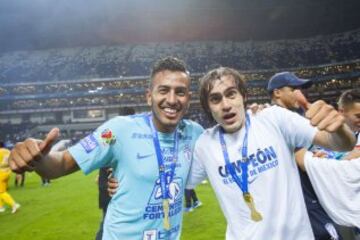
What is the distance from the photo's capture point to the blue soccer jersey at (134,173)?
2.70 m

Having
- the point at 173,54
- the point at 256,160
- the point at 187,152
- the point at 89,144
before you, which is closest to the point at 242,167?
the point at 256,160

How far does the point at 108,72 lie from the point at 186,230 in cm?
6659

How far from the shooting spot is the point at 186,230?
793 cm

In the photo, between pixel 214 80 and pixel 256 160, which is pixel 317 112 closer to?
pixel 256 160

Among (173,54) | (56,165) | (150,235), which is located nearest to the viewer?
(56,165)

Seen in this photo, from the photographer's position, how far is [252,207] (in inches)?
100.0

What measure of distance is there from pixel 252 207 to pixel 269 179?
23cm

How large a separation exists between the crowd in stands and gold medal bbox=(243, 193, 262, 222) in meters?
63.7

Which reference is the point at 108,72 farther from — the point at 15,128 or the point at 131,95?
the point at 15,128

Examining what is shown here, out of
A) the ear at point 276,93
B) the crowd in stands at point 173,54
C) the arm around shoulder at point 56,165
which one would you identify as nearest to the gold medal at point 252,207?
the arm around shoulder at point 56,165

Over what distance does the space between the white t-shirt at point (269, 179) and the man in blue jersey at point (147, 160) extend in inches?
13.6

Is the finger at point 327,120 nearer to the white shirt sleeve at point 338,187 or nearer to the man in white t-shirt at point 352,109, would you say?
the white shirt sleeve at point 338,187

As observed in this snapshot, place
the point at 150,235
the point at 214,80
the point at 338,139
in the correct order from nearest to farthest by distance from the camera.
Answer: the point at 338,139, the point at 150,235, the point at 214,80

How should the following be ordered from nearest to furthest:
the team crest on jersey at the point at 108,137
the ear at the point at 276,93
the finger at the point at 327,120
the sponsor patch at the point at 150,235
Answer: the finger at the point at 327,120
the sponsor patch at the point at 150,235
the team crest on jersey at the point at 108,137
the ear at the point at 276,93
